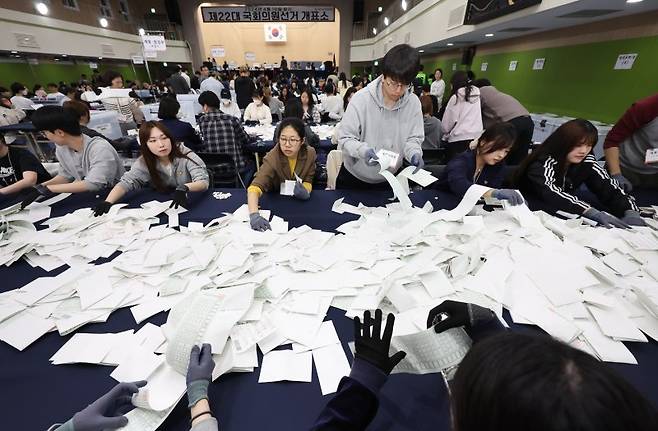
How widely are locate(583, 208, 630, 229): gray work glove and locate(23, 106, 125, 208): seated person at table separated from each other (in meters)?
2.87

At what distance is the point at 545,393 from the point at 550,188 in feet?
5.51

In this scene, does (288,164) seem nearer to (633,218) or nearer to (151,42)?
(633,218)

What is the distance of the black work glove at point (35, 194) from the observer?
1690mm

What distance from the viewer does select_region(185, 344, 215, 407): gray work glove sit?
67 cm

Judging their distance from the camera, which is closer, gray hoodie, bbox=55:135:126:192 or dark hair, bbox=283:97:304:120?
gray hoodie, bbox=55:135:126:192

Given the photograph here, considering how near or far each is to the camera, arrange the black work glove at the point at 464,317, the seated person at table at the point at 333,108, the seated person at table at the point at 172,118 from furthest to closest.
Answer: the seated person at table at the point at 333,108 < the seated person at table at the point at 172,118 < the black work glove at the point at 464,317

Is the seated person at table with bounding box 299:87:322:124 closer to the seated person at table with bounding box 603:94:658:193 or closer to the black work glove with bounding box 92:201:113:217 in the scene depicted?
the black work glove with bounding box 92:201:113:217

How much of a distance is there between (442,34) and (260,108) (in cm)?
450

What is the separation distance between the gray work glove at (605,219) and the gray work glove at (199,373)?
6.02ft

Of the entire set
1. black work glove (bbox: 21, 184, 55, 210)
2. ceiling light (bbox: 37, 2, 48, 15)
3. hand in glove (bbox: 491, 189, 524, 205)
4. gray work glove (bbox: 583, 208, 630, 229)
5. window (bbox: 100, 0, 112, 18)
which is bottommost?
gray work glove (bbox: 583, 208, 630, 229)

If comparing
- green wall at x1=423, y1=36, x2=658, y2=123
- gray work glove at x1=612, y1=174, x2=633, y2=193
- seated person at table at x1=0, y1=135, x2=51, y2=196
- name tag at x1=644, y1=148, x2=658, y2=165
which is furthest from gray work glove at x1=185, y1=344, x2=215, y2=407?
green wall at x1=423, y1=36, x2=658, y2=123

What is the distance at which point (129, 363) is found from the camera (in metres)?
0.80

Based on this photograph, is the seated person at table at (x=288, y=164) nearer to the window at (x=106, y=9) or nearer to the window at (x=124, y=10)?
the window at (x=106, y=9)

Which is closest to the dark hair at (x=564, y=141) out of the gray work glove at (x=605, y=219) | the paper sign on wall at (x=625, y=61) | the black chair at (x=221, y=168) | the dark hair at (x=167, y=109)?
the gray work glove at (x=605, y=219)
